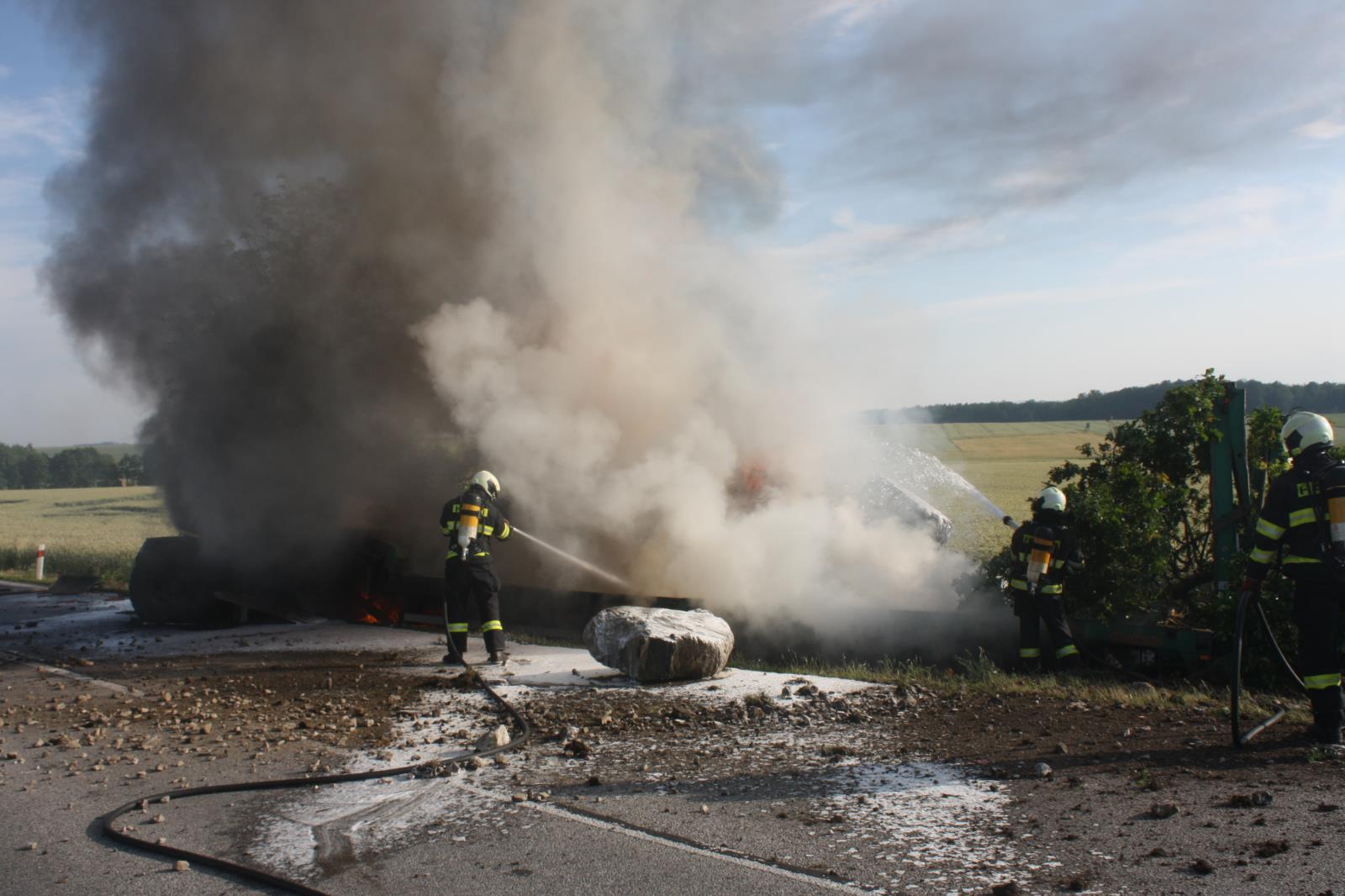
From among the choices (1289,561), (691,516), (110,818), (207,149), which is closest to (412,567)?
(691,516)

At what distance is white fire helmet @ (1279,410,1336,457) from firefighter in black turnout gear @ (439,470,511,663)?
629cm

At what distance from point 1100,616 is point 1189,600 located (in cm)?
125

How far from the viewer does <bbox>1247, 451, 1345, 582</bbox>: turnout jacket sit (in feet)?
17.7

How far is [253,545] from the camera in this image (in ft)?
37.3

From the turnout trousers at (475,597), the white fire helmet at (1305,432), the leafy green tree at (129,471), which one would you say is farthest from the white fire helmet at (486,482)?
the leafy green tree at (129,471)

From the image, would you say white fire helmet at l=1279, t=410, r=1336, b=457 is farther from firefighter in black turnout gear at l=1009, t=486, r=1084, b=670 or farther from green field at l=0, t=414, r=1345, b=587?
green field at l=0, t=414, r=1345, b=587

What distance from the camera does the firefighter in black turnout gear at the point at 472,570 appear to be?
27.9 feet

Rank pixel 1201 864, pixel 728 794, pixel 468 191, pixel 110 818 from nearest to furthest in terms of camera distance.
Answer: pixel 1201 864, pixel 110 818, pixel 728 794, pixel 468 191

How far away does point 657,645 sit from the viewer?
23.8 feet

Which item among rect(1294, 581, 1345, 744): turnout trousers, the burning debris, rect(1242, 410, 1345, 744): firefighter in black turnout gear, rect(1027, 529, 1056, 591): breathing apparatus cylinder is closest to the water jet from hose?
the burning debris

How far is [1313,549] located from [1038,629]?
3.13 metres

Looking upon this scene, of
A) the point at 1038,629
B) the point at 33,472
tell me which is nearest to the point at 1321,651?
the point at 1038,629

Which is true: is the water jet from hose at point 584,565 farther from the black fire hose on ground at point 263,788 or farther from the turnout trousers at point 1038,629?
the turnout trousers at point 1038,629

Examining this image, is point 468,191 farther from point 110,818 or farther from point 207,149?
point 110,818
